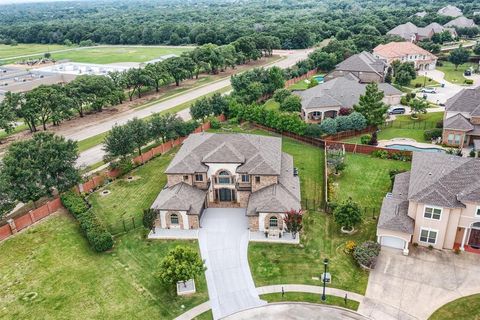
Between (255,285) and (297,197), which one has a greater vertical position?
(297,197)

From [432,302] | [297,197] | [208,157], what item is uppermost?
[208,157]

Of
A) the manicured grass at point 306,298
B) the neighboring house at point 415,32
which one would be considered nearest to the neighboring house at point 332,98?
the manicured grass at point 306,298

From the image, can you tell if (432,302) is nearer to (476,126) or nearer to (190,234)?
(190,234)

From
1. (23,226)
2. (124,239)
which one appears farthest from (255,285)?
(23,226)

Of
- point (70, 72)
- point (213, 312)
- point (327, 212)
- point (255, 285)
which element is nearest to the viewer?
point (213, 312)

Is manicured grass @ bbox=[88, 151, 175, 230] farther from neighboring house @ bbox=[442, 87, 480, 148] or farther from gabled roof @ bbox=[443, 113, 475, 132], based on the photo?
neighboring house @ bbox=[442, 87, 480, 148]

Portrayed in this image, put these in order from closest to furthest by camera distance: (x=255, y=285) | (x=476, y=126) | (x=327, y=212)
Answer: (x=255, y=285)
(x=327, y=212)
(x=476, y=126)

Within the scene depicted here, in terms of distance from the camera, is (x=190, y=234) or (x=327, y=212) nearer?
(x=190, y=234)
